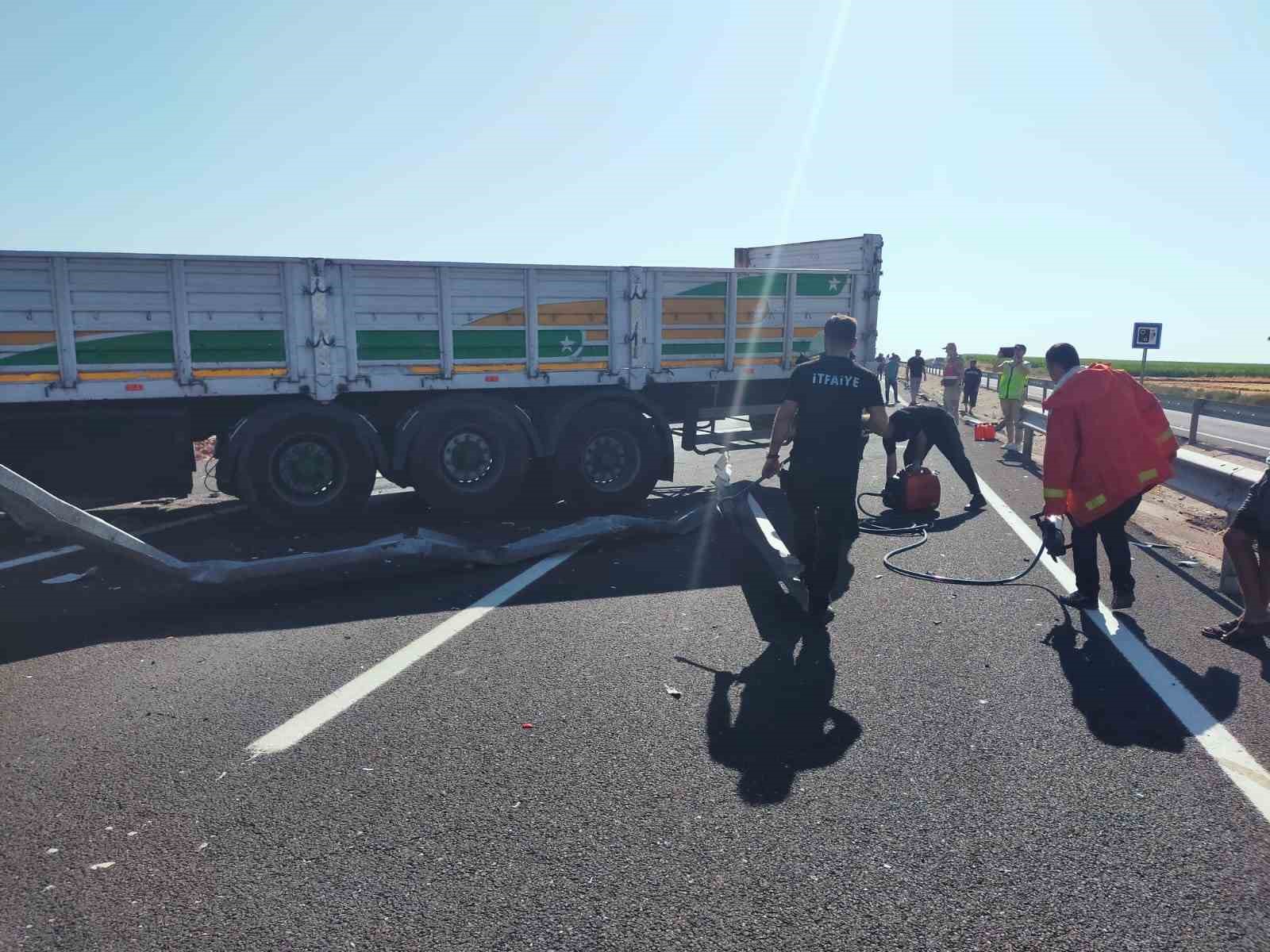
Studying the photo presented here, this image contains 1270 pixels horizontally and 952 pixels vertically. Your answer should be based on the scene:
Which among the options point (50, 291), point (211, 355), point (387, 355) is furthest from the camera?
point (387, 355)

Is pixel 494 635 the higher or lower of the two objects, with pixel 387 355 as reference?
lower

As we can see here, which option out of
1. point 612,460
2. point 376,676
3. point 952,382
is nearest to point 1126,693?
point 376,676

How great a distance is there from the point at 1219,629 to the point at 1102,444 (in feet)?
4.36

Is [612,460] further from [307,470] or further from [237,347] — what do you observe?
[237,347]

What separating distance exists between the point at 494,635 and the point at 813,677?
6.56ft

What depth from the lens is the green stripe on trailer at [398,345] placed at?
10.0m

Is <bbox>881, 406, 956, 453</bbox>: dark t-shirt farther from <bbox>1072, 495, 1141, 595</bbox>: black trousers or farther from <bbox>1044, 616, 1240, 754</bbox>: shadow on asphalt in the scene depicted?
<bbox>1044, 616, 1240, 754</bbox>: shadow on asphalt

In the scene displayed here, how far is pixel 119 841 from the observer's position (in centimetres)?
342

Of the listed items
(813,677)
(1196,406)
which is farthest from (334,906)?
(1196,406)

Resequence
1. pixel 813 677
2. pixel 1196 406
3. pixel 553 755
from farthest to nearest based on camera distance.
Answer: pixel 1196 406
pixel 813 677
pixel 553 755

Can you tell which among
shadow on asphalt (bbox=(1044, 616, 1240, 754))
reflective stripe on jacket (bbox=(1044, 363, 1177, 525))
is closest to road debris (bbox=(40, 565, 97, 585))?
shadow on asphalt (bbox=(1044, 616, 1240, 754))

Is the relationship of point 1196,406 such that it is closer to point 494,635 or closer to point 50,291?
point 494,635

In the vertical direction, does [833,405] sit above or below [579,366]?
below

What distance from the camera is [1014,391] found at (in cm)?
1781
